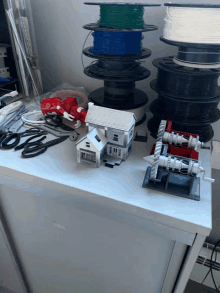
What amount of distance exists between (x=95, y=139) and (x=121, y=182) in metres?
0.14

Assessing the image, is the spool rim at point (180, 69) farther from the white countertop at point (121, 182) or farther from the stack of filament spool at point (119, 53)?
the white countertop at point (121, 182)

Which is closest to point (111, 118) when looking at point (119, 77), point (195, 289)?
point (119, 77)

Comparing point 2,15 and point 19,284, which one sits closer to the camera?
point 2,15

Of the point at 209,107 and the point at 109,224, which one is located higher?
the point at 209,107

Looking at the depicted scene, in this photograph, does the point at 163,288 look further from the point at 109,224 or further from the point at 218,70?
the point at 218,70

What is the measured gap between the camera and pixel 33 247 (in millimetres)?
897

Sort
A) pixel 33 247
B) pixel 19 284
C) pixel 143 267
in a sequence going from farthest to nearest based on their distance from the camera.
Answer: pixel 19 284 → pixel 33 247 → pixel 143 267

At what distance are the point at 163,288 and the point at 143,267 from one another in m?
0.09

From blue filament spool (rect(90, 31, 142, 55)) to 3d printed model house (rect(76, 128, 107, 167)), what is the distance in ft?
0.91

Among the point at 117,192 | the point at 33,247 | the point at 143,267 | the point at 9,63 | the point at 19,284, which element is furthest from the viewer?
the point at 19,284

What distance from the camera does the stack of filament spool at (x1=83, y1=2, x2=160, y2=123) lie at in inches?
26.6

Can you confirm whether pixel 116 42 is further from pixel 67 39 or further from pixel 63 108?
pixel 67 39

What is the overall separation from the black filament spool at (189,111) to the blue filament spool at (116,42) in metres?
0.19

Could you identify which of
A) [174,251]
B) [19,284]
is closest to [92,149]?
[174,251]
